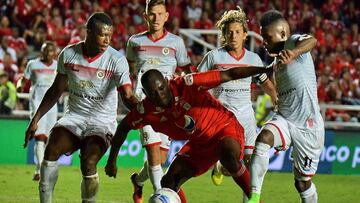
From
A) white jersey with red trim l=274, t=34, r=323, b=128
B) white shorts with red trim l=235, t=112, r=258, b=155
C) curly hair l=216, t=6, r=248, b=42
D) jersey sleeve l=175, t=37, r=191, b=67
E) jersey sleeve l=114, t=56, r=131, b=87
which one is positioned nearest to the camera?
white jersey with red trim l=274, t=34, r=323, b=128

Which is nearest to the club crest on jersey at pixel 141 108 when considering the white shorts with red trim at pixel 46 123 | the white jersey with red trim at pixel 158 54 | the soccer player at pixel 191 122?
the soccer player at pixel 191 122

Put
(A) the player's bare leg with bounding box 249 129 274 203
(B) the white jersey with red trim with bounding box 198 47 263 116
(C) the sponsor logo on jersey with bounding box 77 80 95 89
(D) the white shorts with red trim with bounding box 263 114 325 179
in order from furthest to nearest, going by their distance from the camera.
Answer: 1. (B) the white jersey with red trim with bounding box 198 47 263 116
2. (C) the sponsor logo on jersey with bounding box 77 80 95 89
3. (D) the white shorts with red trim with bounding box 263 114 325 179
4. (A) the player's bare leg with bounding box 249 129 274 203

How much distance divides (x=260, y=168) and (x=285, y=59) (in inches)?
44.3

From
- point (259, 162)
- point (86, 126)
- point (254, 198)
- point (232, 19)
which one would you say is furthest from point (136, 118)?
point (232, 19)

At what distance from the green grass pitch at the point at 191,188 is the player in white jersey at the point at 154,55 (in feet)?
3.49

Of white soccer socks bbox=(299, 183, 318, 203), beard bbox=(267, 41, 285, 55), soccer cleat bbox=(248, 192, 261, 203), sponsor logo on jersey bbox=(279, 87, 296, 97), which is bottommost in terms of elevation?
white soccer socks bbox=(299, 183, 318, 203)

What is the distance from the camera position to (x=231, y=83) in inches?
468

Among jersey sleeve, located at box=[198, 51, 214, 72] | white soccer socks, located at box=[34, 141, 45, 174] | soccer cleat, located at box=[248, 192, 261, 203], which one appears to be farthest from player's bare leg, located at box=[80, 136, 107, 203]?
white soccer socks, located at box=[34, 141, 45, 174]

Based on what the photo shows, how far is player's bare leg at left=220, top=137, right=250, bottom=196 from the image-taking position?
9383 millimetres

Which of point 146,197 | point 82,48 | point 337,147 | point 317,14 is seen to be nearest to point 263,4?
point 317,14

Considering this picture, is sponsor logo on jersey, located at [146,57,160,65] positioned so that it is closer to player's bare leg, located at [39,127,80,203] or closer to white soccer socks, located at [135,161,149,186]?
white soccer socks, located at [135,161,149,186]

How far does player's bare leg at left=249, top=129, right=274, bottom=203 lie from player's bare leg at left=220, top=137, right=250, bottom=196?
0.44 feet

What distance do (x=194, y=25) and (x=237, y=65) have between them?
12.2 metres

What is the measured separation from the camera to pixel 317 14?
25766mm
